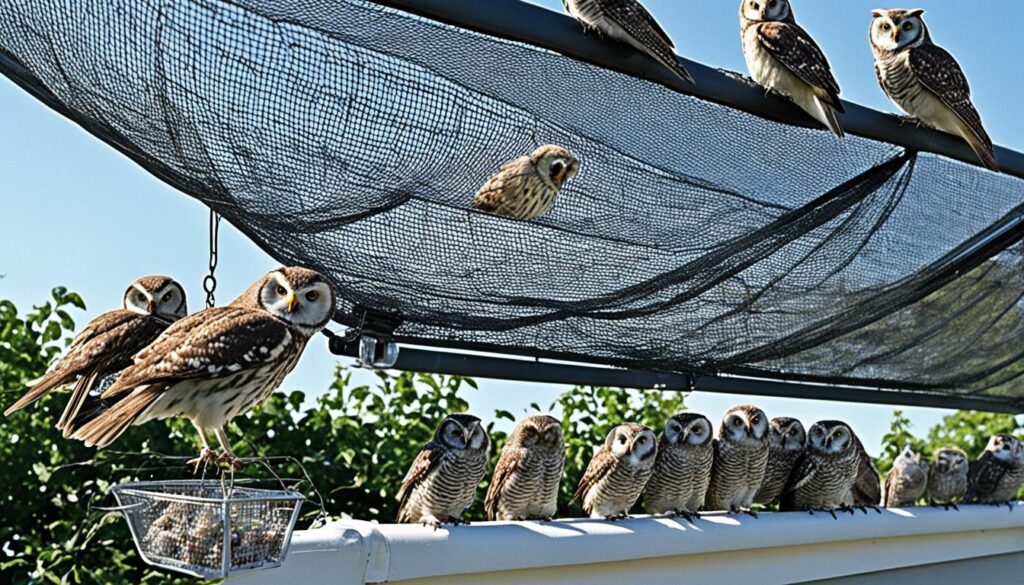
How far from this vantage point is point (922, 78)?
12.3ft

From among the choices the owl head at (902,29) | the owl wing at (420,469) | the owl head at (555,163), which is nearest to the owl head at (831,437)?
the owl head at (902,29)

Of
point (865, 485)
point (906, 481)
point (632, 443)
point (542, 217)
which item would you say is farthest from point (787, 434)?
point (542, 217)

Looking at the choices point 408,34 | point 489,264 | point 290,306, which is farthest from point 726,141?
point 290,306

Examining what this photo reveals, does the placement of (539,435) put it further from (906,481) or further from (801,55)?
(906,481)

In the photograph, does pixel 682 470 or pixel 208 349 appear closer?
pixel 208 349

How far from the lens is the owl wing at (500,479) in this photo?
354 centimetres

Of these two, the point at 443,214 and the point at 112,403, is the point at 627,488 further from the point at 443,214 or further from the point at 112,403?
the point at 112,403

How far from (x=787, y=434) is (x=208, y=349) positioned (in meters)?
3.22

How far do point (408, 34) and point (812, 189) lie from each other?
4.56 feet

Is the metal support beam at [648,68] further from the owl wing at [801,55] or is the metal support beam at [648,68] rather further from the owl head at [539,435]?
the owl head at [539,435]

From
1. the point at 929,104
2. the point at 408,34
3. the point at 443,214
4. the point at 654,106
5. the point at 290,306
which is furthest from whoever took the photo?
the point at 929,104

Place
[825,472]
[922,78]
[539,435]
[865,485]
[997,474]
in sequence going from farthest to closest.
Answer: [997,474] < [865,485] < [825,472] < [922,78] < [539,435]

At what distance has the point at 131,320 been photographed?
205 cm

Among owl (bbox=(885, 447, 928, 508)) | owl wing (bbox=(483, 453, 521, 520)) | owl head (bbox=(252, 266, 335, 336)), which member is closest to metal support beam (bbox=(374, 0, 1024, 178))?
owl head (bbox=(252, 266, 335, 336))
